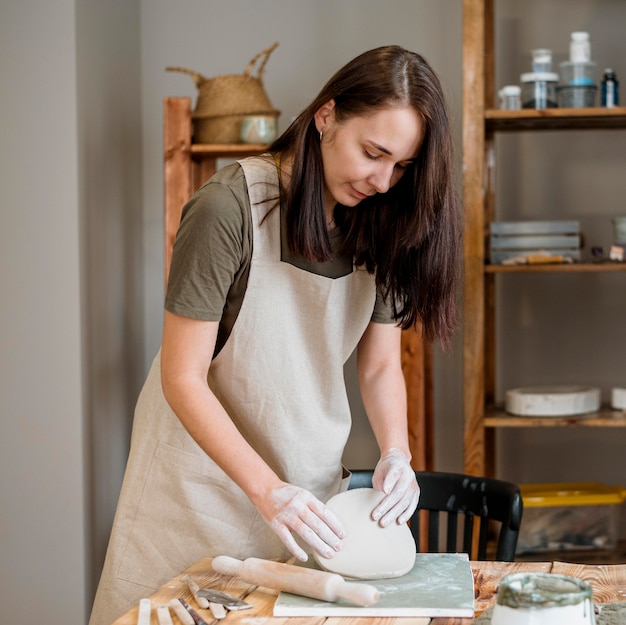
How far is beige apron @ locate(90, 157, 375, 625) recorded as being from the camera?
1426mm

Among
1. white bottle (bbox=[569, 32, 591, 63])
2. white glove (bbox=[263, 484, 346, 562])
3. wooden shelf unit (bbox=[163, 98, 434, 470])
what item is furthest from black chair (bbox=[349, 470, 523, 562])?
white bottle (bbox=[569, 32, 591, 63])

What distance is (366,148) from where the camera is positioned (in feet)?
4.39

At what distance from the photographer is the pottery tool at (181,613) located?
1.06m

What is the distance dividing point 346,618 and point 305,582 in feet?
0.24

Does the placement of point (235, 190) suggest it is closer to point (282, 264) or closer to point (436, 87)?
point (282, 264)

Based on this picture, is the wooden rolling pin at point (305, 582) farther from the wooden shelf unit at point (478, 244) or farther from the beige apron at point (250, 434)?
the wooden shelf unit at point (478, 244)

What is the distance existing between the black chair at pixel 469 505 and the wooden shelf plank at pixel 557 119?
110 cm

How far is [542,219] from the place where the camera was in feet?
9.27

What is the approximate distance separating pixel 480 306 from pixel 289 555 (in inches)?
43.6

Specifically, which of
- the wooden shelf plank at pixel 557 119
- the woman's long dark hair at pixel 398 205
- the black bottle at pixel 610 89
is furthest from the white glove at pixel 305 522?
the black bottle at pixel 610 89

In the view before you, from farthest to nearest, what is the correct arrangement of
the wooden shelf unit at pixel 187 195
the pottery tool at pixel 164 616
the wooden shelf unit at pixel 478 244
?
the wooden shelf unit at pixel 187 195 < the wooden shelf unit at pixel 478 244 < the pottery tool at pixel 164 616

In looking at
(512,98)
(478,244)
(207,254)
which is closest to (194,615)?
(207,254)

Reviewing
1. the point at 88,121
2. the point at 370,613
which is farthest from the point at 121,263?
the point at 370,613

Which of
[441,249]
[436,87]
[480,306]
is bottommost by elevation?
[480,306]
